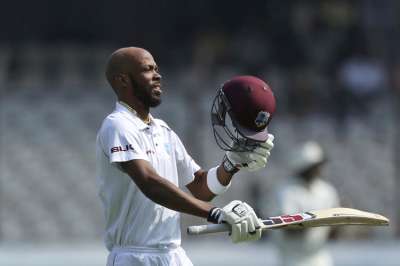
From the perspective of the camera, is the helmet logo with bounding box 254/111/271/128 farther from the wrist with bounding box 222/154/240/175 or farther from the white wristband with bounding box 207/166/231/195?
the white wristband with bounding box 207/166/231/195

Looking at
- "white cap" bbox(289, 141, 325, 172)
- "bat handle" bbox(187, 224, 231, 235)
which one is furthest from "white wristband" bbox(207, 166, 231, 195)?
"white cap" bbox(289, 141, 325, 172)

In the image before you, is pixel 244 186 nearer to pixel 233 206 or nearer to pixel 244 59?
pixel 244 59

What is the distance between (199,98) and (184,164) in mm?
6246

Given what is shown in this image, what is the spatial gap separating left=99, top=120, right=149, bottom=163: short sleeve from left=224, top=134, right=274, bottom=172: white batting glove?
1.48 ft

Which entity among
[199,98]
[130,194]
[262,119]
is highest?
[199,98]

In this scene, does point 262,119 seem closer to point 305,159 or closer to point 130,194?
point 130,194

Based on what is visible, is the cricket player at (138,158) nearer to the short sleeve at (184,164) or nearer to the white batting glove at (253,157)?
the white batting glove at (253,157)

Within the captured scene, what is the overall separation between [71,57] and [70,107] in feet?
4.57

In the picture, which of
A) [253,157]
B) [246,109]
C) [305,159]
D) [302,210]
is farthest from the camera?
[305,159]

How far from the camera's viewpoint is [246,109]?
4852 mm

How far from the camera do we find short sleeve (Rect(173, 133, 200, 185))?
5.16 meters

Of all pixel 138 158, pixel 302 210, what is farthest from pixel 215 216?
pixel 302 210

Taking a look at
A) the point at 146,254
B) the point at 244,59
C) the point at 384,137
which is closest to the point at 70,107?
the point at 244,59

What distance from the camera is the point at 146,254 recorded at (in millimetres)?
4891
